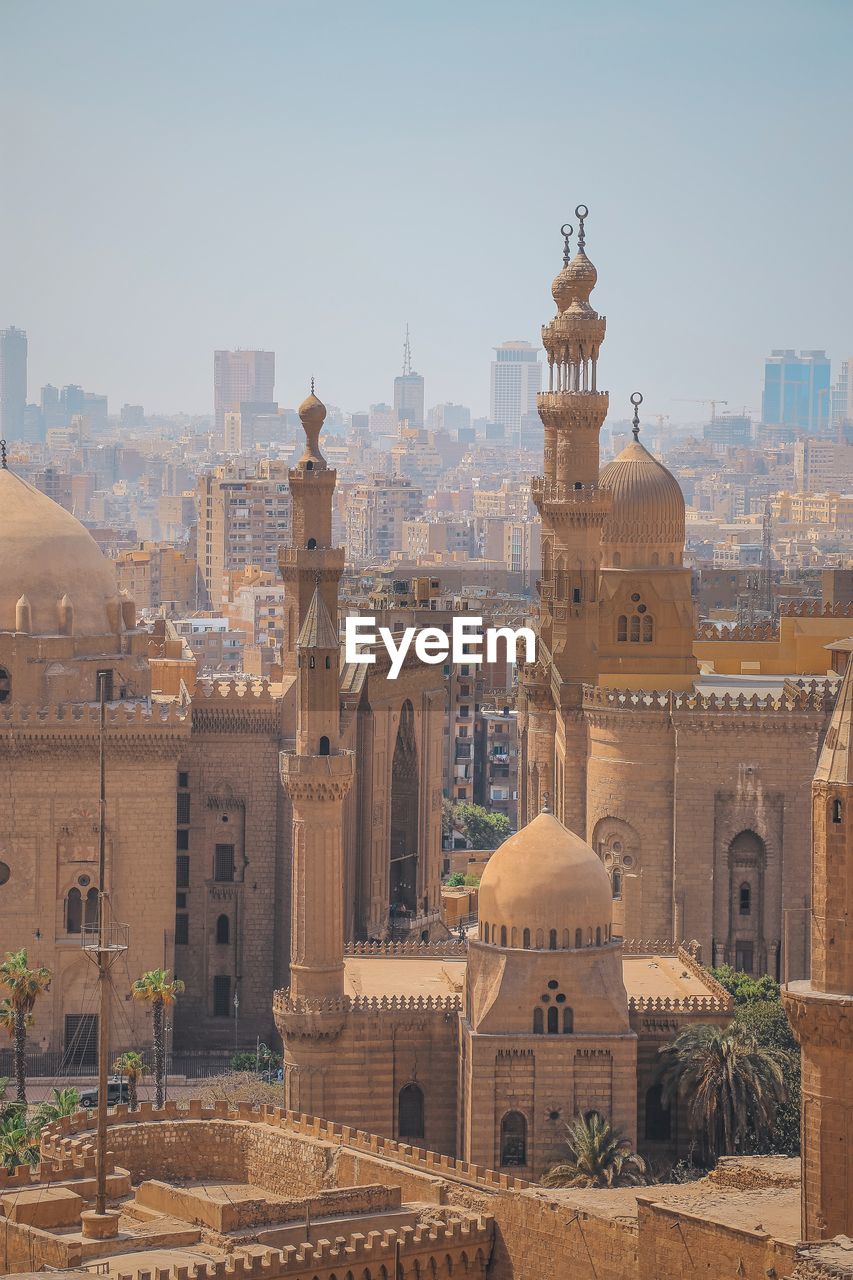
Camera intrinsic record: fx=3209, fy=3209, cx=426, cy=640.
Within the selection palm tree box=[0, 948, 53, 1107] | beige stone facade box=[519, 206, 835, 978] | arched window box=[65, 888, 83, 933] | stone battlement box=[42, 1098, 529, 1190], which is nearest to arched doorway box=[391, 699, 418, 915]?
beige stone facade box=[519, 206, 835, 978]

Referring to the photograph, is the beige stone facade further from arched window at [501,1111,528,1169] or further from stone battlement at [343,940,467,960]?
arched window at [501,1111,528,1169]

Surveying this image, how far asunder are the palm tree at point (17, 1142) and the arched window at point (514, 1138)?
6.56 m

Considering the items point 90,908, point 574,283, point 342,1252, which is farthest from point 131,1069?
point 574,283

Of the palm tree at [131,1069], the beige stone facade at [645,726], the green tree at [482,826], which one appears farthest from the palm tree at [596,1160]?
the green tree at [482,826]

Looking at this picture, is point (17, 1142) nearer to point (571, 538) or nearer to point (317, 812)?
point (317, 812)

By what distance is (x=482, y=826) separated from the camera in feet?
295

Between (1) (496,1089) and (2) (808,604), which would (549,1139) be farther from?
(2) (808,604)

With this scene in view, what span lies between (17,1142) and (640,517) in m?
21.1

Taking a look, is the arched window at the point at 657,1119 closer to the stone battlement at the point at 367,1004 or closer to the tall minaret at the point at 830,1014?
the stone battlement at the point at 367,1004

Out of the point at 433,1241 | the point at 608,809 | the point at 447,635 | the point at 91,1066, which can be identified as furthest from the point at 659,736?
the point at 447,635

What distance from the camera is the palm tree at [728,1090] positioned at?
45875 mm

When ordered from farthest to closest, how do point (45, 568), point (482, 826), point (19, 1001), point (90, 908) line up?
point (482, 826)
point (45, 568)
point (90, 908)
point (19, 1001)

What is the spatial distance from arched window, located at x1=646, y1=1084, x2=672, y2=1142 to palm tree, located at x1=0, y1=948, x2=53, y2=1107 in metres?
10.5

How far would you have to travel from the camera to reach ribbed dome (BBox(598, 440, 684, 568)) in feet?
199
